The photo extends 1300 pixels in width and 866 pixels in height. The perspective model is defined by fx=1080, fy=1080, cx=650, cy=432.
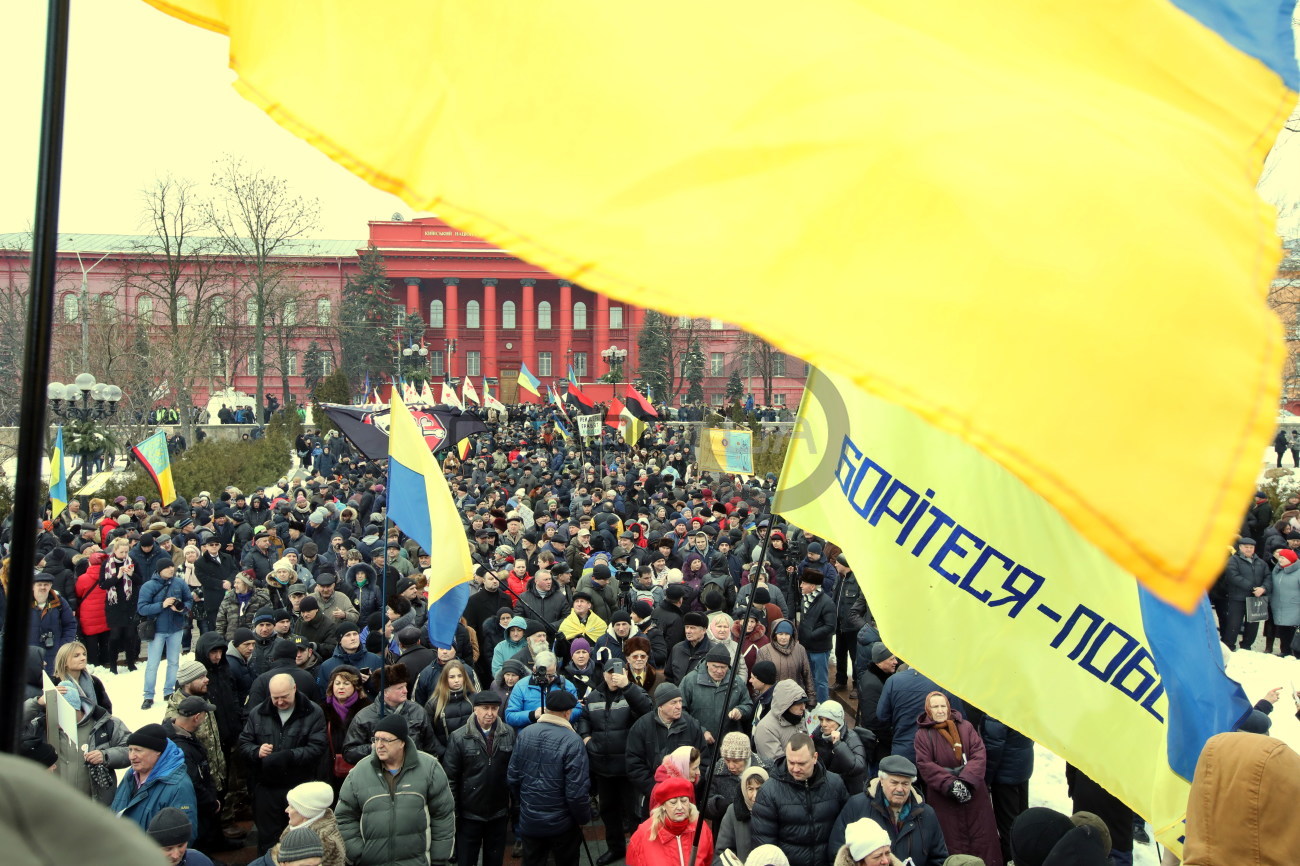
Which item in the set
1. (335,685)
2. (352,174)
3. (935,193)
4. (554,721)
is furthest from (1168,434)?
(335,685)

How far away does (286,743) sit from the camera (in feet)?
21.9

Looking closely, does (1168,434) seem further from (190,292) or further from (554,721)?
(190,292)

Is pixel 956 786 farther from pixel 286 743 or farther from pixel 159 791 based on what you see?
pixel 159 791

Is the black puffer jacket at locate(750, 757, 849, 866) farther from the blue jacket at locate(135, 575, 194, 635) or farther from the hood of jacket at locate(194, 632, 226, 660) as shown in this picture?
the blue jacket at locate(135, 575, 194, 635)

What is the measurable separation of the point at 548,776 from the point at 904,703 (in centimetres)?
238

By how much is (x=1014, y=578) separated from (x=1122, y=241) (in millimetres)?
2364

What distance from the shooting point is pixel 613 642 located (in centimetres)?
825

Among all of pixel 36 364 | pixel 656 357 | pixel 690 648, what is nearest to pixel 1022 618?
pixel 36 364

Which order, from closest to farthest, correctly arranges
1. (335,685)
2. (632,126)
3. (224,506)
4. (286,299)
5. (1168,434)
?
1. (1168,434)
2. (632,126)
3. (335,685)
4. (224,506)
5. (286,299)

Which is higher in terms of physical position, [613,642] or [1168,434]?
[1168,434]

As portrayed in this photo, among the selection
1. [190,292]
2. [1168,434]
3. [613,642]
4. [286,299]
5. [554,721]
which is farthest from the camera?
[190,292]

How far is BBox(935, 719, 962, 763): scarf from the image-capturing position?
6375 mm

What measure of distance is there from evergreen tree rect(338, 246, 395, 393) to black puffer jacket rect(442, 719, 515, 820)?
55814 millimetres

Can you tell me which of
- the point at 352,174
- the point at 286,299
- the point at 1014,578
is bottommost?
the point at 1014,578
